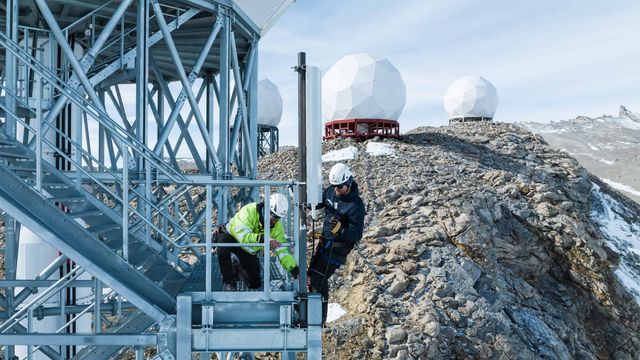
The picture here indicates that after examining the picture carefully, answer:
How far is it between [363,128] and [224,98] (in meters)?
15.5

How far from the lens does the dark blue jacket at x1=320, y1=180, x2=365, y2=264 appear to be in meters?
7.46

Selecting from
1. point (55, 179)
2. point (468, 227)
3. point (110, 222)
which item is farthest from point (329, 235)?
point (468, 227)

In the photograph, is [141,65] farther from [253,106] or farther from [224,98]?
[253,106]

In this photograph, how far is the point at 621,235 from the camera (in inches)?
979

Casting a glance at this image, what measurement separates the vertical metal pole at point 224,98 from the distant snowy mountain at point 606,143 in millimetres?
43031

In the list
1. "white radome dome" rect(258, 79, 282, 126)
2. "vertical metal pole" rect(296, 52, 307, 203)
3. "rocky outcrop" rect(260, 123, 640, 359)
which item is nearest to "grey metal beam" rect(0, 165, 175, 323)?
"vertical metal pole" rect(296, 52, 307, 203)

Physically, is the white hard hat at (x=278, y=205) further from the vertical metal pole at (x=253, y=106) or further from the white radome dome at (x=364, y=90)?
the white radome dome at (x=364, y=90)

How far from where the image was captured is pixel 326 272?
744 cm

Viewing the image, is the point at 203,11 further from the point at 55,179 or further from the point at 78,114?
the point at 55,179

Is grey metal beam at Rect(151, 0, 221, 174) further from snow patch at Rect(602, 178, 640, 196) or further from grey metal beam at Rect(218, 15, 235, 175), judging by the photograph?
snow patch at Rect(602, 178, 640, 196)

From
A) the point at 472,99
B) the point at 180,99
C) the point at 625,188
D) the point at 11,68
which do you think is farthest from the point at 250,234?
the point at 625,188

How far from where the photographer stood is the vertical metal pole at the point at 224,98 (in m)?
10.2

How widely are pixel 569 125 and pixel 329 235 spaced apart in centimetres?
7991

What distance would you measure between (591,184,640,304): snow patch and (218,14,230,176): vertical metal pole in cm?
1629
